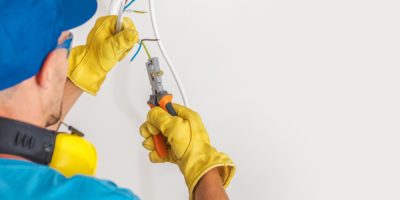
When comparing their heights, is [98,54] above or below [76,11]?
Answer: below

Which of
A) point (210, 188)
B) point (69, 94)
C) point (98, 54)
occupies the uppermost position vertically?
point (98, 54)

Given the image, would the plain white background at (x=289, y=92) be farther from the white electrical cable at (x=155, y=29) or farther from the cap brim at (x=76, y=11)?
the cap brim at (x=76, y=11)

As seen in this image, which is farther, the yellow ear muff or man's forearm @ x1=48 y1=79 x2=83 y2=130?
man's forearm @ x1=48 y1=79 x2=83 y2=130

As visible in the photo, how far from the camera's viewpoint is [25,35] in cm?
86

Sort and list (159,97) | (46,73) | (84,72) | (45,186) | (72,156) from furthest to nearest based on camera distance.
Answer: (84,72)
(159,97)
(72,156)
(46,73)
(45,186)

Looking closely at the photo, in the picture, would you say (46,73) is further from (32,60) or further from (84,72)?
(84,72)

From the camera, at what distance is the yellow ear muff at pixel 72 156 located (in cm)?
107

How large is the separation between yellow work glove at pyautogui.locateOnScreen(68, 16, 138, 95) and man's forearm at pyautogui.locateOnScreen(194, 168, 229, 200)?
0.40 m

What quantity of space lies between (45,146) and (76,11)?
339mm

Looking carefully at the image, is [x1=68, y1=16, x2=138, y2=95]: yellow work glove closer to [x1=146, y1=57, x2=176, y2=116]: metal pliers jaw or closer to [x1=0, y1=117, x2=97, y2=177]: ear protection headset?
[x1=146, y1=57, x2=176, y2=116]: metal pliers jaw

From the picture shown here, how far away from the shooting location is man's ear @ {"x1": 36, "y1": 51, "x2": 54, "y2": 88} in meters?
0.93

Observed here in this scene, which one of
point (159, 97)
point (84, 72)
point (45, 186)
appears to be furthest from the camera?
point (84, 72)

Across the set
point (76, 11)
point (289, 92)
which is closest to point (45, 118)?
point (76, 11)

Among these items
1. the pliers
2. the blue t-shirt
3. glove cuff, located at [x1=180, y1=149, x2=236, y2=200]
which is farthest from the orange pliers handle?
the blue t-shirt
